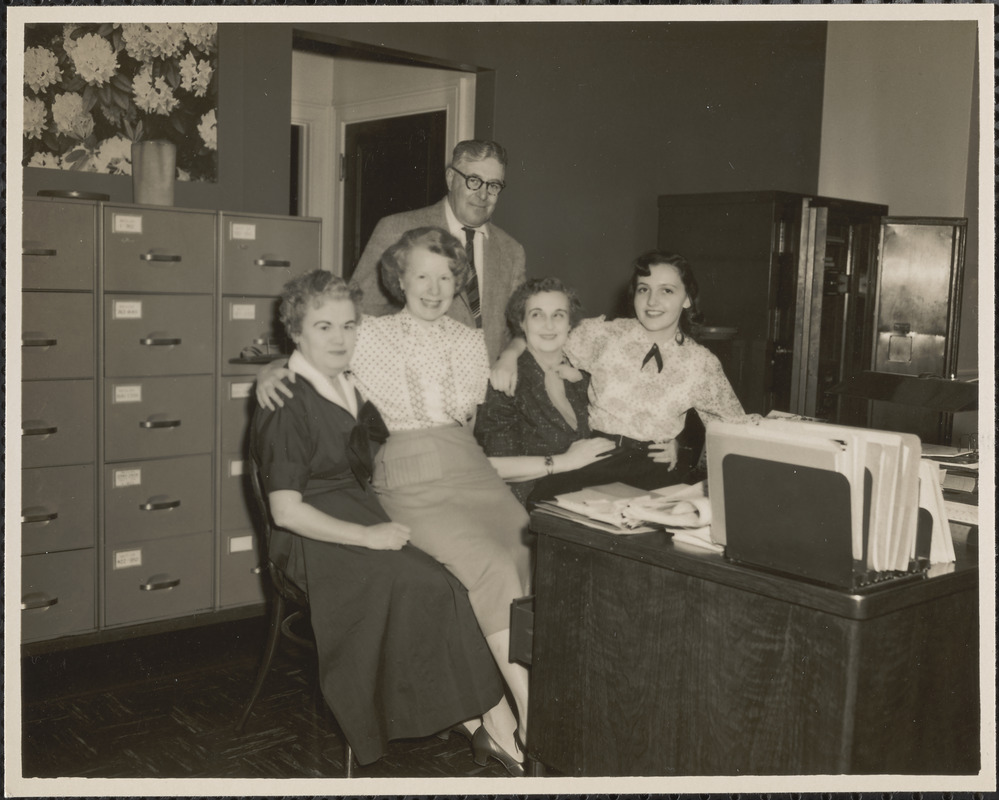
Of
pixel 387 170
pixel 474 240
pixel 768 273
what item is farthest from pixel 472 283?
pixel 387 170

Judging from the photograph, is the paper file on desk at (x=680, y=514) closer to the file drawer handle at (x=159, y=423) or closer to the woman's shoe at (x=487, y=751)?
the woman's shoe at (x=487, y=751)

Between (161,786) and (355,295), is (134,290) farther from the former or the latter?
(161,786)

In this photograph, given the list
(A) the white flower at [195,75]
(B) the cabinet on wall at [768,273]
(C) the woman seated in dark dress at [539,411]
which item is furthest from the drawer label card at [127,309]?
(B) the cabinet on wall at [768,273]

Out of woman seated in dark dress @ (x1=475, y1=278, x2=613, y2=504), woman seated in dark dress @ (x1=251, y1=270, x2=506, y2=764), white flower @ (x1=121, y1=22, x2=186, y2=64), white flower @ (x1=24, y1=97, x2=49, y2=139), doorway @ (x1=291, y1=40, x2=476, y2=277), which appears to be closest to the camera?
woman seated in dark dress @ (x1=251, y1=270, x2=506, y2=764)

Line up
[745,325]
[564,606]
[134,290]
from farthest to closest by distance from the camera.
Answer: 1. [745,325]
2. [134,290]
3. [564,606]

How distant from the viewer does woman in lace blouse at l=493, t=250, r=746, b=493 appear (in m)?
2.87

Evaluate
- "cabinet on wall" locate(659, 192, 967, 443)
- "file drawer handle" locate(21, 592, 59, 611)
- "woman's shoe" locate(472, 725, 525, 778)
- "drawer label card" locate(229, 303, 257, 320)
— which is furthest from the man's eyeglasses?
"cabinet on wall" locate(659, 192, 967, 443)

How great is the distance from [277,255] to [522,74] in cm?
162

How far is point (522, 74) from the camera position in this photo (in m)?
4.38

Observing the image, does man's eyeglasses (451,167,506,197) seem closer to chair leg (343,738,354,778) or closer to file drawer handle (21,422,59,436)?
file drawer handle (21,422,59,436)

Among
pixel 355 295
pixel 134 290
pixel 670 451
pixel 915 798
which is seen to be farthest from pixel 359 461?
pixel 915 798

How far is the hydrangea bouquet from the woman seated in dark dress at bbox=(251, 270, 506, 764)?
1616 millimetres

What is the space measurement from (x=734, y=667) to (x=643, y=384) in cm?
131

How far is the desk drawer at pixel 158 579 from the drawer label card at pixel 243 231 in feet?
3.46
